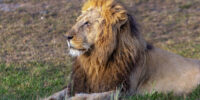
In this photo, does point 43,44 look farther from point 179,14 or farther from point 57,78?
point 179,14

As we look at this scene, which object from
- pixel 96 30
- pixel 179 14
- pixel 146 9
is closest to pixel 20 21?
pixel 146 9

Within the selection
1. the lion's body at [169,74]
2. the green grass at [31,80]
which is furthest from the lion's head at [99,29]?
the green grass at [31,80]

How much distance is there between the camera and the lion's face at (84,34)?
3875 millimetres

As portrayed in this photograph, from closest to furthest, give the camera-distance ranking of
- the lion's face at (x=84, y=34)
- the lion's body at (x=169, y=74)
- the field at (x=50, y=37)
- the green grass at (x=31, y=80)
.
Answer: the lion's face at (x=84, y=34) < the lion's body at (x=169, y=74) < the green grass at (x=31, y=80) < the field at (x=50, y=37)

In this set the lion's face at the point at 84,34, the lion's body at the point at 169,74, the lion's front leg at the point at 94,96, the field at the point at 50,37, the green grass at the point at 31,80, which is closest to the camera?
the lion's front leg at the point at 94,96

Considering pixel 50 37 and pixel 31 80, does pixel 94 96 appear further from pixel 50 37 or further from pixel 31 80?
pixel 50 37

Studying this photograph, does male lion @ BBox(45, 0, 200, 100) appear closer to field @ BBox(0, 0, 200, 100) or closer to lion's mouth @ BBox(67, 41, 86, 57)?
lion's mouth @ BBox(67, 41, 86, 57)

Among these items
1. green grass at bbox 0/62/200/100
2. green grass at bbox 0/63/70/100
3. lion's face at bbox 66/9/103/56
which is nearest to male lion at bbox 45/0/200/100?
lion's face at bbox 66/9/103/56

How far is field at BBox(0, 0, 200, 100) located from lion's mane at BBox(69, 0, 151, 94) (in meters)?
0.27

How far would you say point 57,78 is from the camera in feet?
18.5

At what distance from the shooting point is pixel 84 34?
3.96 m

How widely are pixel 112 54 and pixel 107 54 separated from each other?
9 centimetres

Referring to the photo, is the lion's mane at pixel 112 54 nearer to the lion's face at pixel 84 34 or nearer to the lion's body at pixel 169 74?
the lion's face at pixel 84 34

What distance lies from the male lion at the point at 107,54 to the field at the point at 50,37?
24cm
